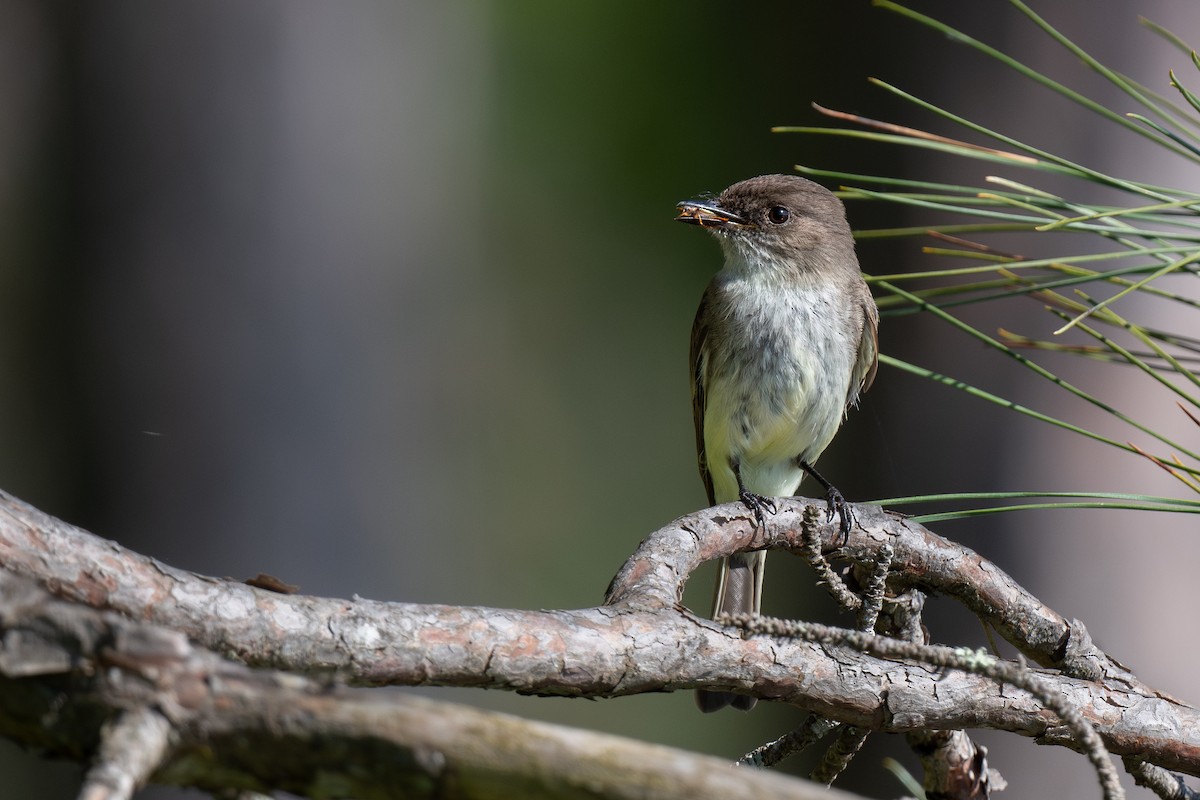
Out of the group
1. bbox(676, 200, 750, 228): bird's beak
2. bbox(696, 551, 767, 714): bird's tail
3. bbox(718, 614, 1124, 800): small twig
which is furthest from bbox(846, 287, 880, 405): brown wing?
bbox(718, 614, 1124, 800): small twig

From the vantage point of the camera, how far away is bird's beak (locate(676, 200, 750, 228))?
13.9ft

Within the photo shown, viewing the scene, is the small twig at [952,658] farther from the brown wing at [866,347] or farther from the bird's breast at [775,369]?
the brown wing at [866,347]

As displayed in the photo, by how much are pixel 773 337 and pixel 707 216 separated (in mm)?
508

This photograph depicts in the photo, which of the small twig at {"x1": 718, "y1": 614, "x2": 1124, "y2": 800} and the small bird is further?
the small bird

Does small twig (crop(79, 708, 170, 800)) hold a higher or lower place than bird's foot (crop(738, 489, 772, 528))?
higher

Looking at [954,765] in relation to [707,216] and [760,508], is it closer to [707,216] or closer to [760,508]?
[760,508]

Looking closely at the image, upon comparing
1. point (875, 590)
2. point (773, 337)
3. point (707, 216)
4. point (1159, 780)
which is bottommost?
point (1159, 780)

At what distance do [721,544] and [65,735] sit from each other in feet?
4.98

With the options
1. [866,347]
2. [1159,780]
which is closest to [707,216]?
[866,347]

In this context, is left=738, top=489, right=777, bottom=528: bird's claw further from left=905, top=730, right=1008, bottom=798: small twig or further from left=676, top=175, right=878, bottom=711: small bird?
left=676, top=175, right=878, bottom=711: small bird

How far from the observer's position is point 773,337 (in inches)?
161

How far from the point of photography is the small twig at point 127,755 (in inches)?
39.6

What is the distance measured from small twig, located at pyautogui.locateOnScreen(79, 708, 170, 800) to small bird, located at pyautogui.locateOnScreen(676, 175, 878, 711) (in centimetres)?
299

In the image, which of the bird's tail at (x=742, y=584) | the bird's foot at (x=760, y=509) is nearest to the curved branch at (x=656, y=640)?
the bird's foot at (x=760, y=509)
